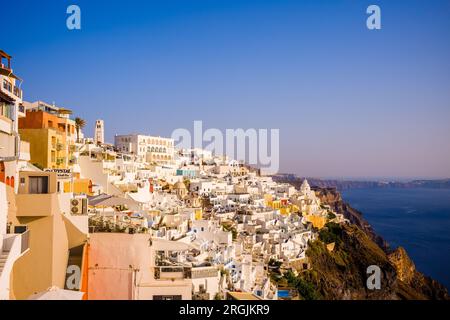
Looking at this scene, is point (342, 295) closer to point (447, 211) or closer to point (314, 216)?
point (314, 216)

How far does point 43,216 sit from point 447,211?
6688 centimetres

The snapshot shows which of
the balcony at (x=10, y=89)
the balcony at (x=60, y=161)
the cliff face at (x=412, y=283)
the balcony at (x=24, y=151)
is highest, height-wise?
the balcony at (x=10, y=89)

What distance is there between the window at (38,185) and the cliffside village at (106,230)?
0.05 ft

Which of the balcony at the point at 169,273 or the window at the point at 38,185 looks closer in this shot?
the window at the point at 38,185

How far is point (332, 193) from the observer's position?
212ft

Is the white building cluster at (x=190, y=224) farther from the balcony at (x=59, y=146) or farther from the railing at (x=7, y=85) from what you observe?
the railing at (x=7, y=85)

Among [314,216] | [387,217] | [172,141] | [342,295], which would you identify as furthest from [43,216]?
[387,217]

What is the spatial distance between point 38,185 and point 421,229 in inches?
2101

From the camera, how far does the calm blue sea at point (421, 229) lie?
42500mm

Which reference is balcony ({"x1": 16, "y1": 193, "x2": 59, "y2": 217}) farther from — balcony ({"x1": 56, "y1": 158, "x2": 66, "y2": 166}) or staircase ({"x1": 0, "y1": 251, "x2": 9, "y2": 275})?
balcony ({"x1": 56, "y1": 158, "x2": 66, "y2": 166})

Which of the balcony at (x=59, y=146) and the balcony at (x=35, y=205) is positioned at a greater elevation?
the balcony at (x=59, y=146)

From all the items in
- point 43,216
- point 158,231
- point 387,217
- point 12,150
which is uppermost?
point 12,150

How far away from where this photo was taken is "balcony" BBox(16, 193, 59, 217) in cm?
696

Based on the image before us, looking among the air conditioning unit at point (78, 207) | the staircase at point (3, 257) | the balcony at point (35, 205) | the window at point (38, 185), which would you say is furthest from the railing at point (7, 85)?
the staircase at point (3, 257)
